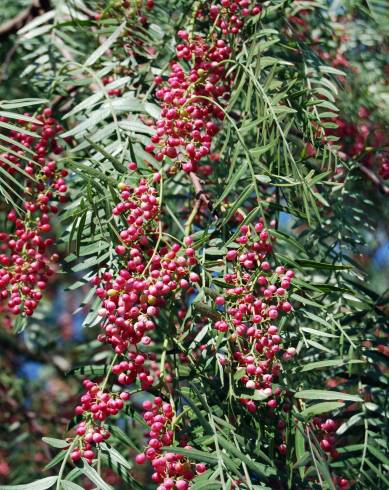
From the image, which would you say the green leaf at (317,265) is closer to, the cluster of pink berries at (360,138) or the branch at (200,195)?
the branch at (200,195)

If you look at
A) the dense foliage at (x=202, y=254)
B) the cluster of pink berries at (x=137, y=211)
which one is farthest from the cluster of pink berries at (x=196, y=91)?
the cluster of pink berries at (x=137, y=211)

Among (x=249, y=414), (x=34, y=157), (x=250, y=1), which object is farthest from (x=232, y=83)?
(x=249, y=414)

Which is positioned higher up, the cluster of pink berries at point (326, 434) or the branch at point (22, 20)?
the branch at point (22, 20)

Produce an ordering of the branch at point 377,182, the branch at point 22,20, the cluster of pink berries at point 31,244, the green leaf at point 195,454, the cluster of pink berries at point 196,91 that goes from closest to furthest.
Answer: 1. the green leaf at point 195,454
2. the cluster of pink berries at point 196,91
3. the cluster of pink berries at point 31,244
4. the branch at point 377,182
5. the branch at point 22,20

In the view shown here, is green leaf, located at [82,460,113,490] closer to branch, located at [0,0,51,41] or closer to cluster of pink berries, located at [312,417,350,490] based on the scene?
cluster of pink berries, located at [312,417,350,490]

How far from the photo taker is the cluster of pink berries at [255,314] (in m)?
1.08

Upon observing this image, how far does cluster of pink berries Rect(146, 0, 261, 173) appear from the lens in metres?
1.26

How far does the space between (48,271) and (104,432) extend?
396mm

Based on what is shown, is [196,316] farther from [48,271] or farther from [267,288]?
[48,271]

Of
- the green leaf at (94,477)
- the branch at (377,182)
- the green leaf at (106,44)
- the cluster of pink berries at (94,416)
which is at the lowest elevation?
the green leaf at (94,477)

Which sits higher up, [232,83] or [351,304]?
[232,83]

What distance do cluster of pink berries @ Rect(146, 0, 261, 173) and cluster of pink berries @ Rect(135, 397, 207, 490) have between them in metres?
0.43

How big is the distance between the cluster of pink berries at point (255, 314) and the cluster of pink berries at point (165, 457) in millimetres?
120

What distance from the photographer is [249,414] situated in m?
1.13
